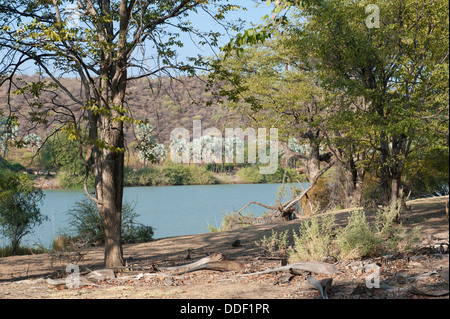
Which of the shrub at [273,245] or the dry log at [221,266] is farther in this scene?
the shrub at [273,245]

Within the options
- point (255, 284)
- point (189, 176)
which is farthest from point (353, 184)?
point (189, 176)

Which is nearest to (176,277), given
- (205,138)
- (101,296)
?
(101,296)

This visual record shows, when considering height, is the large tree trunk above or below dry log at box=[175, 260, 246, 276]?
above

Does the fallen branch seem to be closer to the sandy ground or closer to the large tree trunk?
the sandy ground

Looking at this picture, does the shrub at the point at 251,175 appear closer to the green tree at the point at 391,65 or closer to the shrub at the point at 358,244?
the green tree at the point at 391,65

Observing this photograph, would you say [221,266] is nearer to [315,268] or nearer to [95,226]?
[315,268]

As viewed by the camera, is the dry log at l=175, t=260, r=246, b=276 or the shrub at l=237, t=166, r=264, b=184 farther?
the shrub at l=237, t=166, r=264, b=184

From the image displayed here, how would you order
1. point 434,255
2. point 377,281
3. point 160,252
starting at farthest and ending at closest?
point 160,252 < point 434,255 < point 377,281

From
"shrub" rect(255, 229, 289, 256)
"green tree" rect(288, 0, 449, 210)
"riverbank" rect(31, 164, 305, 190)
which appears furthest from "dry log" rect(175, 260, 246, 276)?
"riverbank" rect(31, 164, 305, 190)

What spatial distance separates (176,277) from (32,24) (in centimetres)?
425

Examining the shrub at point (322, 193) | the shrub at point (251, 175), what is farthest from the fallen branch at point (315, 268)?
the shrub at point (251, 175)

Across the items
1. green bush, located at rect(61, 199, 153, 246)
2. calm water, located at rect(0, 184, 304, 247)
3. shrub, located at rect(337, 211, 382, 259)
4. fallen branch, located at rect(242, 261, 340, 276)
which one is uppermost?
shrub, located at rect(337, 211, 382, 259)

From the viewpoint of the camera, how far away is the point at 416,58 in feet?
30.3
